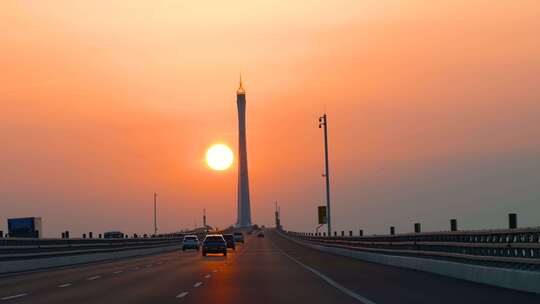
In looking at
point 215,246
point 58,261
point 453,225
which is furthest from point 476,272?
point 215,246

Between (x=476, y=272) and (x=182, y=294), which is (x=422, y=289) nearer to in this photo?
(x=476, y=272)

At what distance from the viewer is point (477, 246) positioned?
2708 centimetres

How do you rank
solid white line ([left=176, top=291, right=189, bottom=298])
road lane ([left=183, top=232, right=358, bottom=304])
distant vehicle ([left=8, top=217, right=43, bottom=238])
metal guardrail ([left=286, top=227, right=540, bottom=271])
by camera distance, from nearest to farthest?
road lane ([left=183, top=232, right=358, bottom=304]) < metal guardrail ([left=286, top=227, right=540, bottom=271]) < solid white line ([left=176, top=291, right=189, bottom=298]) < distant vehicle ([left=8, top=217, right=43, bottom=238])

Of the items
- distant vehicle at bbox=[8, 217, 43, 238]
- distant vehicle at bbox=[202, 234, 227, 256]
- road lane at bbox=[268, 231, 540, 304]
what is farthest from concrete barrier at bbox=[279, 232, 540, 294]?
distant vehicle at bbox=[8, 217, 43, 238]

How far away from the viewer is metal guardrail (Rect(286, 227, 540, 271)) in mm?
22438

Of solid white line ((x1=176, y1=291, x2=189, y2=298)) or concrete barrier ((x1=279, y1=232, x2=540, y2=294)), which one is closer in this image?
concrete barrier ((x1=279, y1=232, x2=540, y2=294))

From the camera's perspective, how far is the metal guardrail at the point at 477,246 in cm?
2244

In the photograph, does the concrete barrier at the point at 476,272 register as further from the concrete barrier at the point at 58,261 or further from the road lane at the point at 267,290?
the concrete barrier at the point at 58,261

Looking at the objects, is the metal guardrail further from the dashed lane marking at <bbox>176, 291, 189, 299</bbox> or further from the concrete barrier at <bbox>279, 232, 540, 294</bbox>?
the dashed lane marking at <bbox>176, 291, 189, 299</bbox>

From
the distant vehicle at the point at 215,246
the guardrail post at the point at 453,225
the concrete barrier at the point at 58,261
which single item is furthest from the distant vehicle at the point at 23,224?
the guardrail post at the point at 453,225

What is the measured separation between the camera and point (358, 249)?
55000 mm

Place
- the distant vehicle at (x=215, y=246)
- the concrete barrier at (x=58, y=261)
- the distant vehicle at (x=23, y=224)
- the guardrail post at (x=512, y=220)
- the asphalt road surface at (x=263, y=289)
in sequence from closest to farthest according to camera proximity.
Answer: the asphalt road surface at (x=263, y=289) → the guardrail post at (x=512, y=220) → the concrete barrier at (x=58, y=261) → the distant vehicle at (x=215, y=246) → the distant vehicle at (x=23, y=224)

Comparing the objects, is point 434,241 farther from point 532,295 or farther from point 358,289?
point 532,295

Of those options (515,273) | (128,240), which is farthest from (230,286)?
(128,240)
